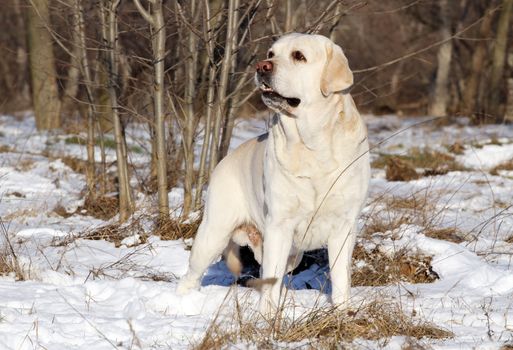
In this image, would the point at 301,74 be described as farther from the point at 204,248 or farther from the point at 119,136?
the point at 119,136

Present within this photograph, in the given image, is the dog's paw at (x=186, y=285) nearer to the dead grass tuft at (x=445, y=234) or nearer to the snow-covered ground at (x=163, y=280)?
the snow-covered ground at (x=163, y=280)

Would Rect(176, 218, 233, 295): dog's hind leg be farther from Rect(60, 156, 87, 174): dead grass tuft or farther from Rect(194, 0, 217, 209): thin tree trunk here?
Rect(60, 156, 87, 174): dead grass tuft

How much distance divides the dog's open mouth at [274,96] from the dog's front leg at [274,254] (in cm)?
65

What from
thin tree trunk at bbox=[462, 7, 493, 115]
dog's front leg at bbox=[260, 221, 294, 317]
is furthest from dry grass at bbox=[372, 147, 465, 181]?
thin tree trunk at bbox=[462, 7, 493, 115]

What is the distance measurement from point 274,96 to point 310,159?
0.38 m

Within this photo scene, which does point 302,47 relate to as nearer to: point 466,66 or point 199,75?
point 199,75

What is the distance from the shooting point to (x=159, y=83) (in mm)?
6406

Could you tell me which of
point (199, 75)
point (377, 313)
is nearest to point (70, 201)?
point (199, 75)

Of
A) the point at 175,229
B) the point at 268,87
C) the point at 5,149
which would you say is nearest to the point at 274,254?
the point at 268,87

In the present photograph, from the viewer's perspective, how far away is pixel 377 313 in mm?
4145

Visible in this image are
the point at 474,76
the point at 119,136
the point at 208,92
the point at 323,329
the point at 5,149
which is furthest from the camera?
the point at 474,76

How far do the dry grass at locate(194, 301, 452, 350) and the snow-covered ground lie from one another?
87 millimetres

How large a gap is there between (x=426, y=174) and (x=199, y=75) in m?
3.48

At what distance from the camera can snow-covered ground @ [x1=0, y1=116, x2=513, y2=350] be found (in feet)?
13.3
